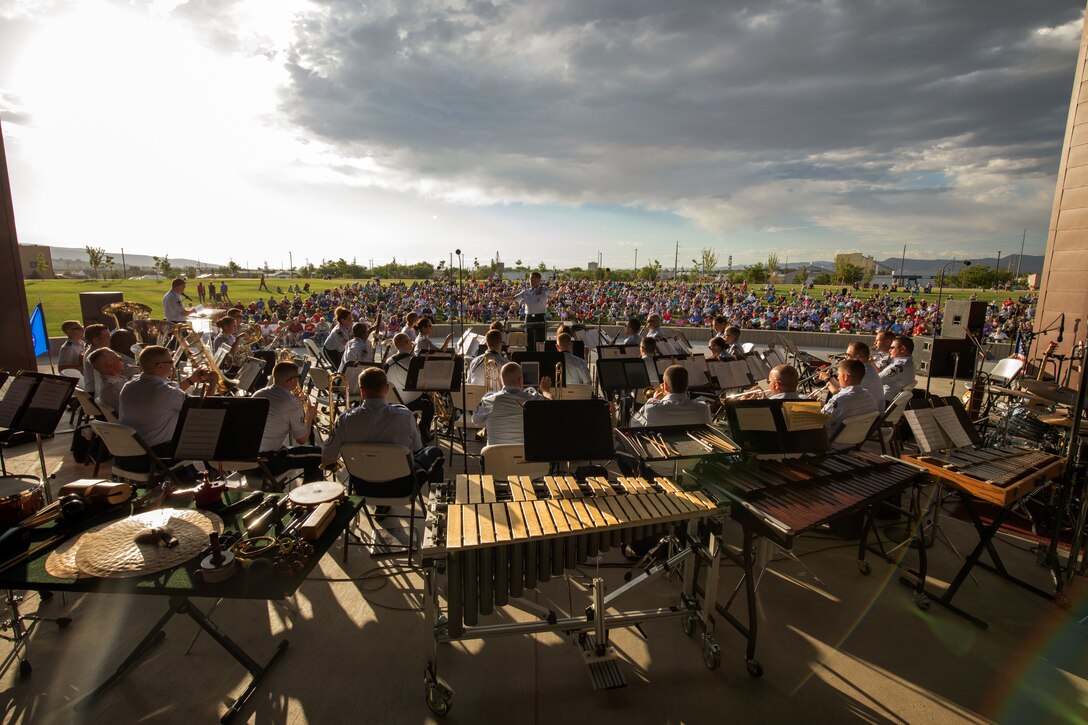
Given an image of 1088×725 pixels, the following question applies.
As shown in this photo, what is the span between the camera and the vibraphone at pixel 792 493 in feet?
11.3

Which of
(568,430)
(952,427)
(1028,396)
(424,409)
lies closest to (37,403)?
(424,409)

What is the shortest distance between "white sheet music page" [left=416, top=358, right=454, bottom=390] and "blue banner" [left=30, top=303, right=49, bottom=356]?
9211 millimetres

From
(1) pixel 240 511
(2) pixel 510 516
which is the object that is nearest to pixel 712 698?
(2) pixel 510 516

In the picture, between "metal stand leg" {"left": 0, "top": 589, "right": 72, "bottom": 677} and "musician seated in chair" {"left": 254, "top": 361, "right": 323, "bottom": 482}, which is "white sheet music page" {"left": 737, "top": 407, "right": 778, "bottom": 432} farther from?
"metal stand leg" {"left": 0, "top": 589, "right": 72, "bottom": 677}

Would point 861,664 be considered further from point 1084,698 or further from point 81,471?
point 81,471

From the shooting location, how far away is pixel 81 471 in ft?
21.8

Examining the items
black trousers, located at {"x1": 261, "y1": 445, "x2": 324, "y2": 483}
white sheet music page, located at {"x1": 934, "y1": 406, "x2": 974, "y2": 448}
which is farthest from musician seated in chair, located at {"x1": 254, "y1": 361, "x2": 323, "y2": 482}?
white sheet music page, located at {"x1": 934, "y1": 406, "x2": 974, "y2": 448}

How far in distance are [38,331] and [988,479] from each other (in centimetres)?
1565

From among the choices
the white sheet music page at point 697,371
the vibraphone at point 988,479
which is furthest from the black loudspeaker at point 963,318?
the vibraphone at point 988,479

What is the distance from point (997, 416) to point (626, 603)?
7.92 meters

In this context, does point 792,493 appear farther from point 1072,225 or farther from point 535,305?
point 1072,225

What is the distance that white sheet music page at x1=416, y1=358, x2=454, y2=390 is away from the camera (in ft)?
21.2

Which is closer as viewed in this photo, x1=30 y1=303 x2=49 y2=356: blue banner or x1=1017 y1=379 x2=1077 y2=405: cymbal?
x1=1017 y1=379 x2=1077 y2=405: cymbal

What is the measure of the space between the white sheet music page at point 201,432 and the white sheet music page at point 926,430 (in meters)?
6.21
